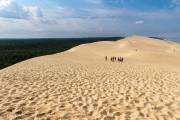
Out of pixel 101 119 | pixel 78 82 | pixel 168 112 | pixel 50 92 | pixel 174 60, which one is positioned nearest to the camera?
pixel 101 119

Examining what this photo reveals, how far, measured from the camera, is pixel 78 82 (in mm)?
16750

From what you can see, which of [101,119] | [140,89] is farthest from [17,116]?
[140,89]

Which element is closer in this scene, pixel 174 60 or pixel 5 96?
pixel 5 96

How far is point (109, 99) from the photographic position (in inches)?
485

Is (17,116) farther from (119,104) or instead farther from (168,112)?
(168,112)

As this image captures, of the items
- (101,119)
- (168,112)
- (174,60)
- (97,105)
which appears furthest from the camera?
(174,60)

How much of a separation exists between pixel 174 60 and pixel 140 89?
2920 cm

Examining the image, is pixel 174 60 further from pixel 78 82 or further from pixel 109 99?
pixel 109 99

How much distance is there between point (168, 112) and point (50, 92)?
5404mm

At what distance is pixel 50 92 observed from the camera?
13.4m

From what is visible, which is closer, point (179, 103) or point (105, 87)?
point (179, 103)

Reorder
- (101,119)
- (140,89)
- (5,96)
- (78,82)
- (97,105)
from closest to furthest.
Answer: (101,119), (97,105), (5,96), (140,89), (78,82)

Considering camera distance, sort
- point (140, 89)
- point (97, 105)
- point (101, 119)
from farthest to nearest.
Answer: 1. point (140, 89)
2. point (97, 105)
3. point (101, 119)

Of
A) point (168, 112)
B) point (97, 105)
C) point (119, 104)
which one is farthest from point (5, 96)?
point (168, 112)
